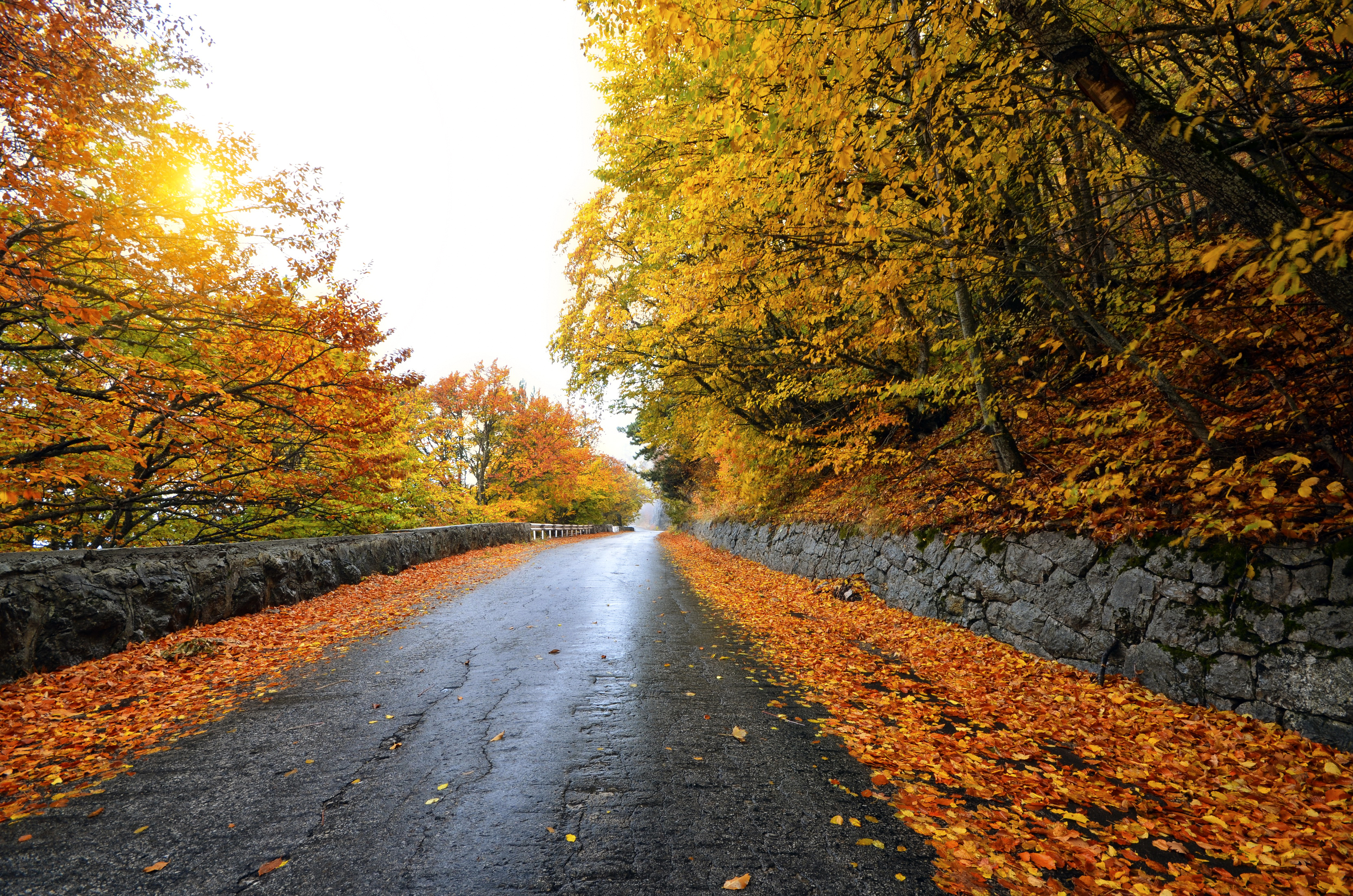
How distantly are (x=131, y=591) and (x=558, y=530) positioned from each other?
87.0ft

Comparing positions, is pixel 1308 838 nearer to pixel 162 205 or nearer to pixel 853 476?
pixel 853 476

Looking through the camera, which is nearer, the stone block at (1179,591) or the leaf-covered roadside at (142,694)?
the leaf-covered roadside at (142,694)

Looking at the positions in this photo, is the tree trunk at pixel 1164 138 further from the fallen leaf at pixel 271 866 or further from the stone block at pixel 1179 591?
the fallen leaf at pixel 271 866

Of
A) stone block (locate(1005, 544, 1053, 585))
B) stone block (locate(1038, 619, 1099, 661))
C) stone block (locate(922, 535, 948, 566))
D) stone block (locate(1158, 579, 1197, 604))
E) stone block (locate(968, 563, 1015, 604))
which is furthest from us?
stone block (locate(922, 535, 948, 566))

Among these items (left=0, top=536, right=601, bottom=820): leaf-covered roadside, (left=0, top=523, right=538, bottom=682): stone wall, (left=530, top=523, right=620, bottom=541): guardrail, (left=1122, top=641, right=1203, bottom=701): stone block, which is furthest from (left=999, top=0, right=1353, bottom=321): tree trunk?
(left=530, top=523, right=620, bottom=541): guardrail

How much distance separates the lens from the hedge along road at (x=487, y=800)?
225 cm

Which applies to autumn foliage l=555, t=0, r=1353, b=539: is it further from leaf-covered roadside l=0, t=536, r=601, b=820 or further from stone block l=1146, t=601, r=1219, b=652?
leaf-covered roadside l=0, t=536, r=601, b=820

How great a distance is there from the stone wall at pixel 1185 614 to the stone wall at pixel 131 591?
9.19m

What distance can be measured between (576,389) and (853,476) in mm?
7599

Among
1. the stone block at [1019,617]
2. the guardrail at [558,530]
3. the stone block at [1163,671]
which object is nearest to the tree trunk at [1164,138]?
the stone block at [1163,671]

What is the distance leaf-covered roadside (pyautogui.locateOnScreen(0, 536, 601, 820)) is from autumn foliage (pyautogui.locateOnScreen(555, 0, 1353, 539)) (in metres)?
6.30

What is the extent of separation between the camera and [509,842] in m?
2.45

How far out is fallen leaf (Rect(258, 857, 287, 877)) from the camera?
7.32ft

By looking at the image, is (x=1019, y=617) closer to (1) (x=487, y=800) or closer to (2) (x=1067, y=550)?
(2) (x=1067, y=550)
